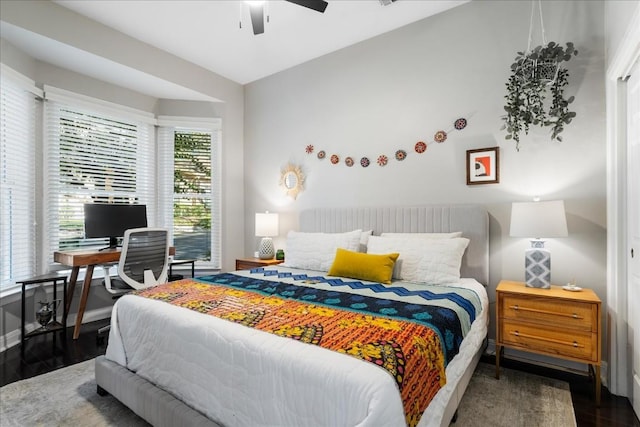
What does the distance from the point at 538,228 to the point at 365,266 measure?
4.20 feet

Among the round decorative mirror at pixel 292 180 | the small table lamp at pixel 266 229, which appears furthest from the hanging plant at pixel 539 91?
the small table lamp at pixel 266 229

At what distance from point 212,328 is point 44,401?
1.54 m

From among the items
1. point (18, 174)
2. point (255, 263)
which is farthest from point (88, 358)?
point (18, 174)

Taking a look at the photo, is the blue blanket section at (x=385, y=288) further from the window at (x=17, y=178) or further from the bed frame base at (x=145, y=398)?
the window at (x=17, y=178)

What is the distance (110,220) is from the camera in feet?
12.2

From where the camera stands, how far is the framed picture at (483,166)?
112 inches

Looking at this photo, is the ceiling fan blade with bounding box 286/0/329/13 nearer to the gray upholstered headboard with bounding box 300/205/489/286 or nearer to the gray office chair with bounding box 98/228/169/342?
the gray upholstered headboard with bounding box 300/205/489/286

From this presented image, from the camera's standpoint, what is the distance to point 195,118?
178 inches

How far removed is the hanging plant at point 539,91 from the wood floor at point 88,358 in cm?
182

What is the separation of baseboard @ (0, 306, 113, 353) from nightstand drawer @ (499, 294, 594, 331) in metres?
4.18

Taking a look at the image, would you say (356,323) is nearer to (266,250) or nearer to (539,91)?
(539,91)

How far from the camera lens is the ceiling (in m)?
3.00

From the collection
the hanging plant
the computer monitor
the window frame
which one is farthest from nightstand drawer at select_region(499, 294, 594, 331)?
the window frame

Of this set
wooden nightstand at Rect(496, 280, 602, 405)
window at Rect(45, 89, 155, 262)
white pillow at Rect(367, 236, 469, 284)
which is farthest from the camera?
window at Rect(45, 89, 155, 262)
